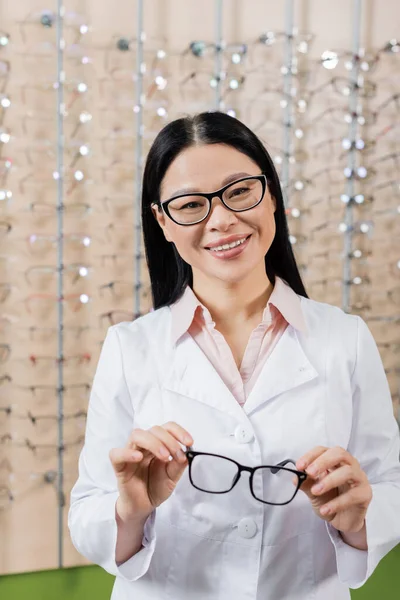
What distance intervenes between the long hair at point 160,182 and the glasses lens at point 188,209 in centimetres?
8

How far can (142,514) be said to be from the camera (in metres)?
0.89

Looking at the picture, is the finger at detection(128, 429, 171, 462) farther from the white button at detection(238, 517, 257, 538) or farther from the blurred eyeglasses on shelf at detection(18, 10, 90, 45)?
the blurred eyeglasses on shelf at detection(18, 10, 90, 45)

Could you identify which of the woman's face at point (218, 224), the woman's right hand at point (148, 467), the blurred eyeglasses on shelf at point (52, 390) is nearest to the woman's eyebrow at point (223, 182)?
the woman's face at point (218, 224)

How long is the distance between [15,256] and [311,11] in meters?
1.33

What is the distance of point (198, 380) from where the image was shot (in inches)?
39.1

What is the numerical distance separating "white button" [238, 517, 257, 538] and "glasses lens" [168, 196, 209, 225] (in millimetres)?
438

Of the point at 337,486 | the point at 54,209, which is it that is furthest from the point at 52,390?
the point at 337,486

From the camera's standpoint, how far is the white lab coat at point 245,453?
3.12 feet

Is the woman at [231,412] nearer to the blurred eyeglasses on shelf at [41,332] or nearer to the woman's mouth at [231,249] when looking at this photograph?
the woman's mouth at [231,249]

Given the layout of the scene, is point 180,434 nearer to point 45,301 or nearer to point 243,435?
point 243,435

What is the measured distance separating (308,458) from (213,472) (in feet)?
0.66

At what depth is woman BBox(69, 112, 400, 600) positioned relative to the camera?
0.94 m

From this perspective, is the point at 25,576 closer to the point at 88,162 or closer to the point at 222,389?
the point at 88,162

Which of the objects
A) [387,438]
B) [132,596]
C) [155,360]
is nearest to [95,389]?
[155,360]
